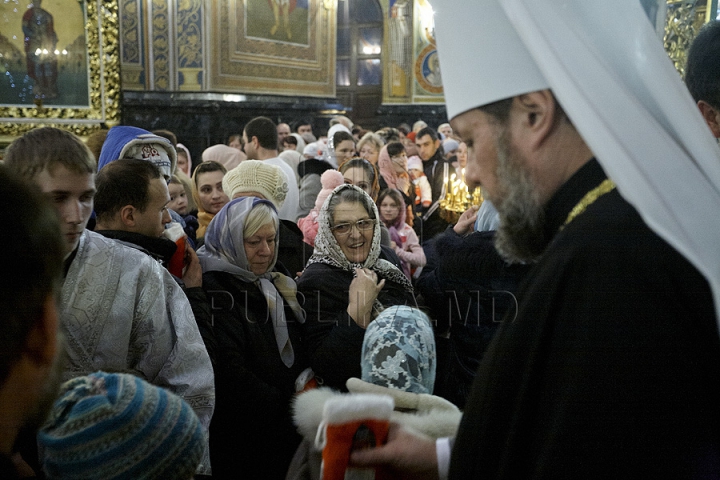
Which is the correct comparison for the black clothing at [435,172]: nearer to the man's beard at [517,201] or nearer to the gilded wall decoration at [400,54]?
the man's beard at [517,201]

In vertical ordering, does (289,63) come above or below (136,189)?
above

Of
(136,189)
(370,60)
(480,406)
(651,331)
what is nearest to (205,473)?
(136,189)

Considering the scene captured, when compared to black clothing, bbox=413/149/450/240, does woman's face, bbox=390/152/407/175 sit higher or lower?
higher

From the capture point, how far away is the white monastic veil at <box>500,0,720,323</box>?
1.05 metres

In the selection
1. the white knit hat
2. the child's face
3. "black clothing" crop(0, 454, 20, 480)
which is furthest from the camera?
the child's face

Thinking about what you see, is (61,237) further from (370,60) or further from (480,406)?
(370,60)

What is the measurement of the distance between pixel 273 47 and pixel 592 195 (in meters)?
10.7

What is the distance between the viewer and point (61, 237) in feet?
2.92

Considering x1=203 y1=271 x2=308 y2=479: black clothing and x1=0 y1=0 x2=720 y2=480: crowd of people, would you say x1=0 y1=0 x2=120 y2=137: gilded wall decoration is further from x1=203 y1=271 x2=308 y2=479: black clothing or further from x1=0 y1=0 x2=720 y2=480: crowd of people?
x1=0 y1=0 x2=720 y2=480: crowd of people

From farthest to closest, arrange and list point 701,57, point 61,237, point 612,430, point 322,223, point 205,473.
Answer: point 322,223 → point 701,57 → point 205,473 → point 612,430 → point 61,237

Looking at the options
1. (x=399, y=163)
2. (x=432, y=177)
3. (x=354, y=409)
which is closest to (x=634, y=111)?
(x=354, y=409)

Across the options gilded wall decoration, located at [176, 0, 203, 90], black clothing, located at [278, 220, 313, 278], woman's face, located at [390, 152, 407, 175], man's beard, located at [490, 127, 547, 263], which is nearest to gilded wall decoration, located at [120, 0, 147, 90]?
gilded wall decoration, located at [176, 0, 203, 90]

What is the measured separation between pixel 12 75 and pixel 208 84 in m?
2.81

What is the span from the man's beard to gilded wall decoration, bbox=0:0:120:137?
8.01 m
